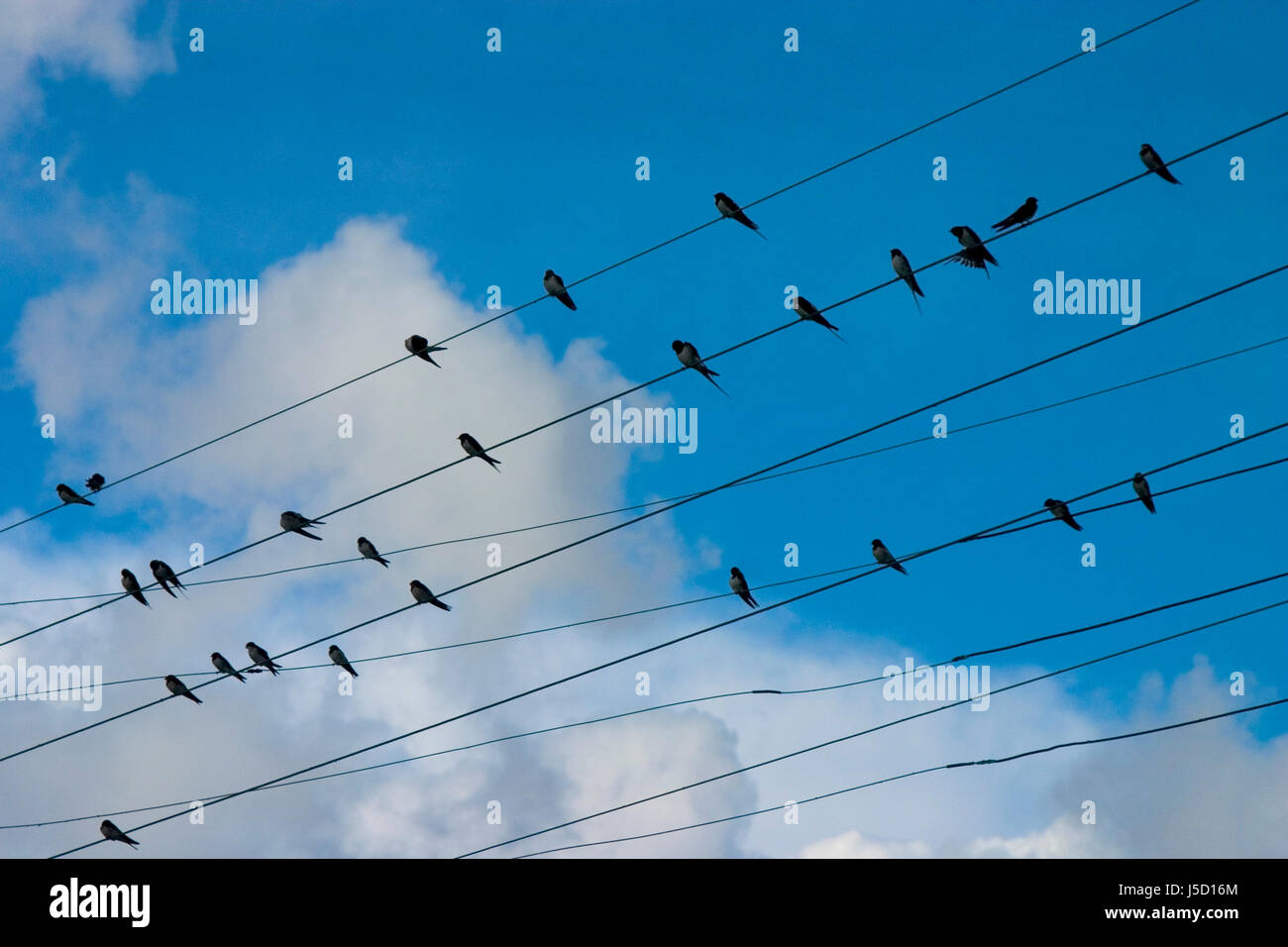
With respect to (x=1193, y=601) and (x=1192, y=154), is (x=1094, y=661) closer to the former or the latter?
(x=1193, y=601)

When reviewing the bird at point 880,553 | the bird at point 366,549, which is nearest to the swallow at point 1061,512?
the bird at point 880,553

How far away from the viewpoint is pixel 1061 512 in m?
19.1

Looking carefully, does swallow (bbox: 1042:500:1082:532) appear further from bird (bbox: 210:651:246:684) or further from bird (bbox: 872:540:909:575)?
bird (bbox: 210:651:246:684)

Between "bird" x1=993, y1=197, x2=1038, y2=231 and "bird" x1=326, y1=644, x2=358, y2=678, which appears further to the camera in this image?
"bird" x1=326, y1=644, x2=358, y2=678

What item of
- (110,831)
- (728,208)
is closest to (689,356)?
(728,208)

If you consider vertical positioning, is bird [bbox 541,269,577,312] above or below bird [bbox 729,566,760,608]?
above

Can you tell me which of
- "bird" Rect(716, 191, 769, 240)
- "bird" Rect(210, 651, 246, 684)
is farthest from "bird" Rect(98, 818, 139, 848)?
"bird" Rect(716, 191, 769, 240)

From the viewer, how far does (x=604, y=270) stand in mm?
15438

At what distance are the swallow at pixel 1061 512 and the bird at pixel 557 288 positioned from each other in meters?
6.09

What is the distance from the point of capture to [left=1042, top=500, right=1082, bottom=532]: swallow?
18219mm

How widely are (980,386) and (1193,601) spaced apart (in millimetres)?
2299

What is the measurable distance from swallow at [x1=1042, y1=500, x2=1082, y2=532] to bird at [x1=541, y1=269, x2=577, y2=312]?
240 inches
